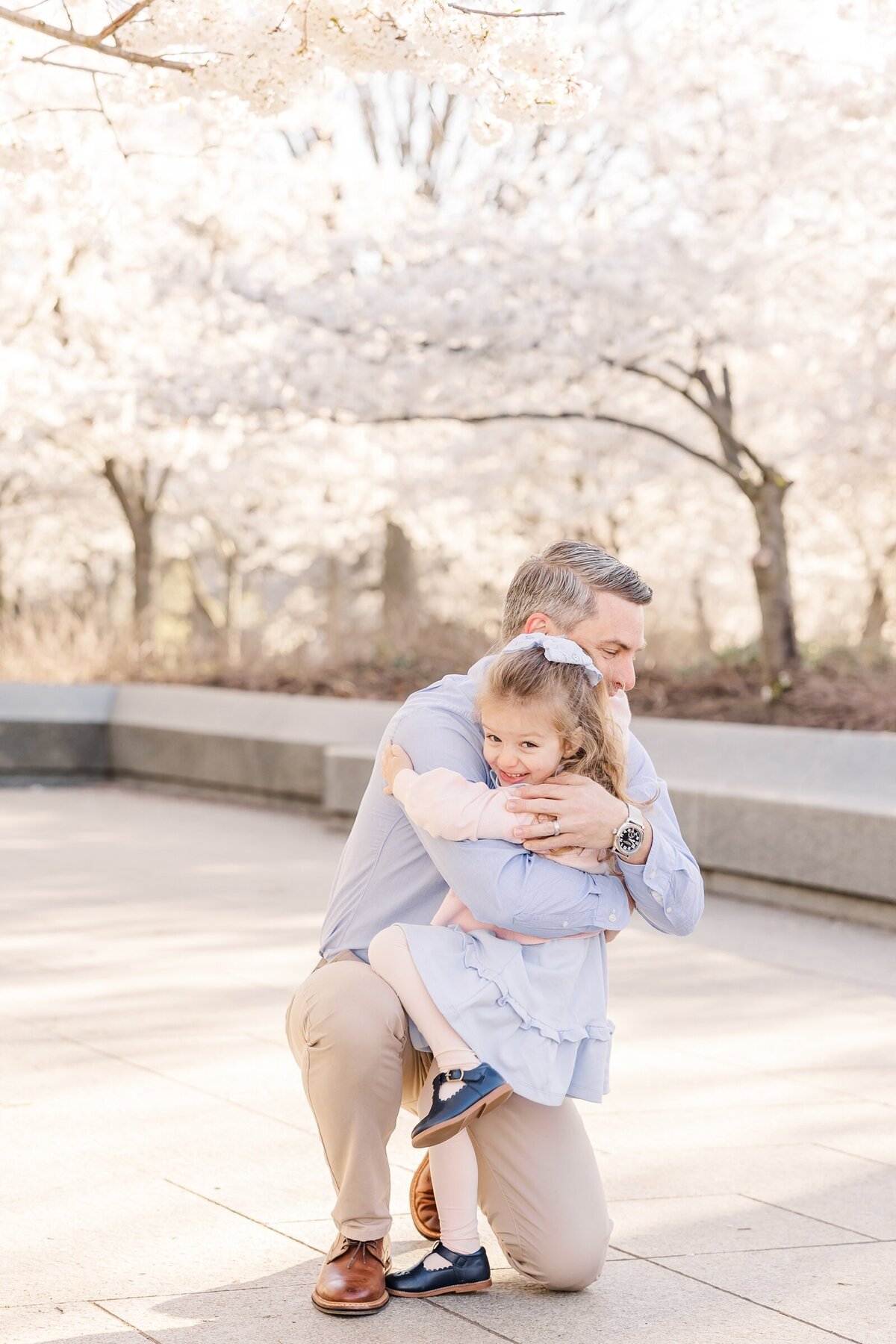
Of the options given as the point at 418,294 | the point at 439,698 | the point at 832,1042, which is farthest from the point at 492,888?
the point at 418,294

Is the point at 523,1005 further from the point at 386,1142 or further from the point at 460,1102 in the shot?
the point at 386,1142

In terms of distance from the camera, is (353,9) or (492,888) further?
(353,9)

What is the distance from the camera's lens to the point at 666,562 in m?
29.2

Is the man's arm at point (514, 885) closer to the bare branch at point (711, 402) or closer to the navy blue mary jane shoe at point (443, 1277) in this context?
Answer: the navy blue mary jane shoe at point (443, 1277)

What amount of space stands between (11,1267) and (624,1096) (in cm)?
191

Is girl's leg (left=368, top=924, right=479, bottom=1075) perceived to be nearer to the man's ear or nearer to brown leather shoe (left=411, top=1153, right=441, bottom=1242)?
brown leather shoe (left=411, top=1153, right=441, bottom=1242)

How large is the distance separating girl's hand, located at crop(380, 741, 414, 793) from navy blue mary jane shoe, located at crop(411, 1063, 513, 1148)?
1.82 feet

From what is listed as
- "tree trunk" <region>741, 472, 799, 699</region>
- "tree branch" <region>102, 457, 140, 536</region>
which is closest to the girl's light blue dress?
"tree trunk" <region>741, 472, 799, 699</region>

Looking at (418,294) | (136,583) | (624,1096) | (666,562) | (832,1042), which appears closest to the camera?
(624,1096)

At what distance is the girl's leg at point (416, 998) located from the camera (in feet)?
8.97

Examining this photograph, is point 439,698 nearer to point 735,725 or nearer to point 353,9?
point 353,9

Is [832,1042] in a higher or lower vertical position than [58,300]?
lower

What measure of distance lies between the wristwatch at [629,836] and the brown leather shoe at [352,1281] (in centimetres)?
83

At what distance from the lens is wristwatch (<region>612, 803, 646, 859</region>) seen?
280 cm
